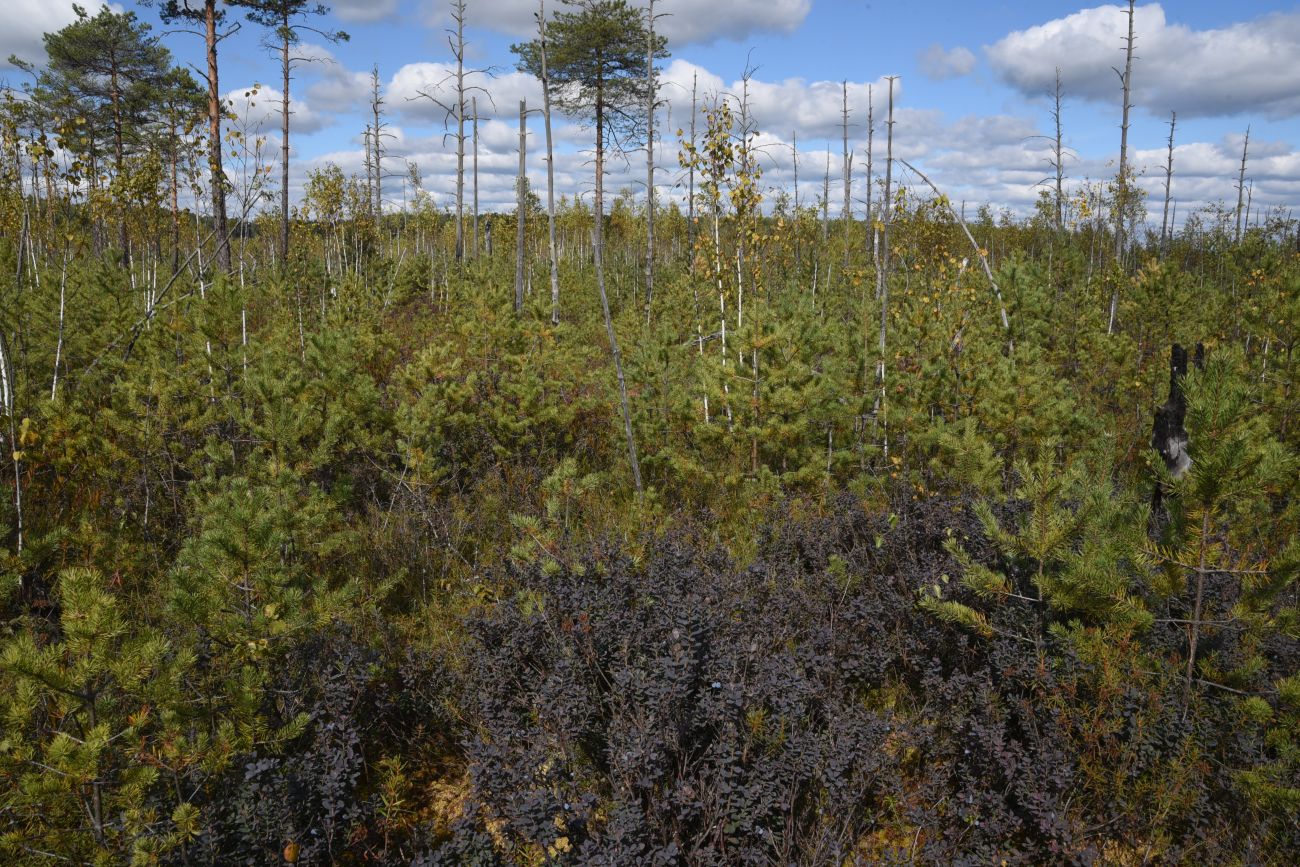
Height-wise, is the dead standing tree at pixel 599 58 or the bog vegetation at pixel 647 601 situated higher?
the dead standing tree at pixel 599 58

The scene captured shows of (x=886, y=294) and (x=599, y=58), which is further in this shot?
(x=599, y=58)

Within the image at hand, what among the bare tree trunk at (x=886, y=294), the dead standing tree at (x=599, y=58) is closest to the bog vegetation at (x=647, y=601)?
the bare tree trunk at (x=886, y=294)

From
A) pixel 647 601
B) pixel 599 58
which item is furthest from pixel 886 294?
pixel 599 58

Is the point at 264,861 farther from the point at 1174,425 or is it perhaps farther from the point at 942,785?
the point at 1174,425

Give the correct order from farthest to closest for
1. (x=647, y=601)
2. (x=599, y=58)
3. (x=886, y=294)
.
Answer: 1. (x=599, y=58)
2. (x=886, y=294)
3. (x=647, y=601)

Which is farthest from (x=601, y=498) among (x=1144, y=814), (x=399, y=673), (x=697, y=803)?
(x=1144, y=814)

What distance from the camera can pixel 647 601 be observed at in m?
3.72

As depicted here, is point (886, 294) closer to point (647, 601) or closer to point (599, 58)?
point (647, 601)

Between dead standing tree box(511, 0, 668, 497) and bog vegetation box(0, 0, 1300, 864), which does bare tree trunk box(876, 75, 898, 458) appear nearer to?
bog vegetation box(0, 0, 1300, 864)

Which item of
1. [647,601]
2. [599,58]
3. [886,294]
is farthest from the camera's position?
[599,58]

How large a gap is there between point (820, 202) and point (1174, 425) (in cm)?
2666

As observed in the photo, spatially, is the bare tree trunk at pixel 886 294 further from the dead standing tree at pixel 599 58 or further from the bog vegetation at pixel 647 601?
the dead standing tree at pixel 599 58

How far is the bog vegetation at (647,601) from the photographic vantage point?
2504 millimetres

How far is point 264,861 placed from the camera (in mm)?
2457
